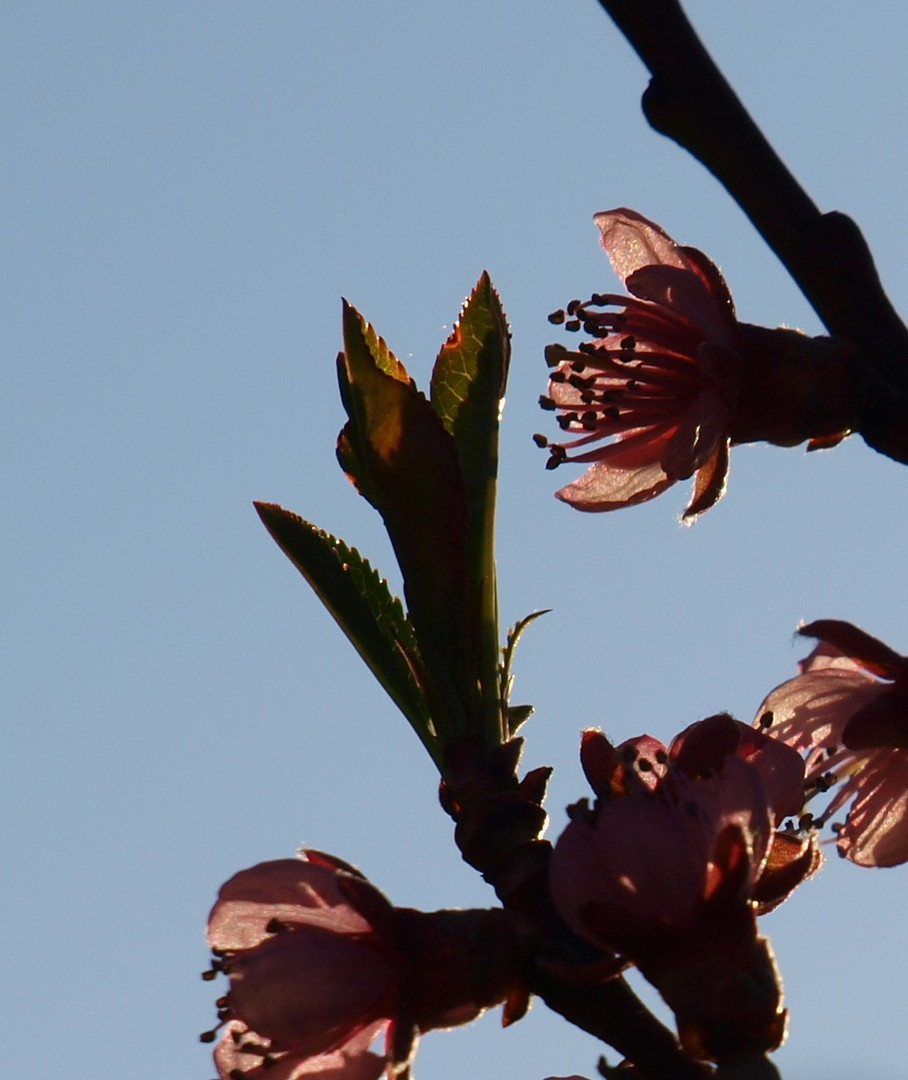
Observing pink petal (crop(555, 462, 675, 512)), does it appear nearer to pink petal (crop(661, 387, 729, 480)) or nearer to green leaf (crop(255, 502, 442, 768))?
pink petal (crop(661, 387, 729, 480))

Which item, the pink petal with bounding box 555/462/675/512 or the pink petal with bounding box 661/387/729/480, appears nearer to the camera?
the pink petal with bounding box 661/387/729/480

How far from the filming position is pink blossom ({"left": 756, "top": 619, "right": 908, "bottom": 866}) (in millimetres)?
1975

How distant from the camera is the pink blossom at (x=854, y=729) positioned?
6.48ft

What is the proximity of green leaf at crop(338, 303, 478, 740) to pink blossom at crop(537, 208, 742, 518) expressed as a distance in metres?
0.41

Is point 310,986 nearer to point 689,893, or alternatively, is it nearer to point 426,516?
point 689,893

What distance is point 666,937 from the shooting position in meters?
1.53

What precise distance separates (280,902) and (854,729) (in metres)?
0.73

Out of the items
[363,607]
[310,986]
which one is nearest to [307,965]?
[310,986]

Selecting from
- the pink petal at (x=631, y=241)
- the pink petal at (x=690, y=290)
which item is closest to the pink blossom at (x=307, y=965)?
the pink petal at (x=690, y=290)

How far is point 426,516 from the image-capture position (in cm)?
178

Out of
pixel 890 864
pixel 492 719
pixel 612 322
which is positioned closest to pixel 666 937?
pixel 492 719

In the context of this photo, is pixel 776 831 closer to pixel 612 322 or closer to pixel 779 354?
pixel 779 354

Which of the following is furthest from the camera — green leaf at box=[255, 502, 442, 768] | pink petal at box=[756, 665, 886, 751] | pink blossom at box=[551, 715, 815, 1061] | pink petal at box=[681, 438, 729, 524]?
pink petal at box=[681, 438, 729, 524]

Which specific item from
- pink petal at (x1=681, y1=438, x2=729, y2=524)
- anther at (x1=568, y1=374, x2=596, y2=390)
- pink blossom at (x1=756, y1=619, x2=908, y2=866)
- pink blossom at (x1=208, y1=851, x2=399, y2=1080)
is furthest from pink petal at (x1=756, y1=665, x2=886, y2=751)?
pink blossom at (x1=208, y1=851, x2=399, y2=1080)
